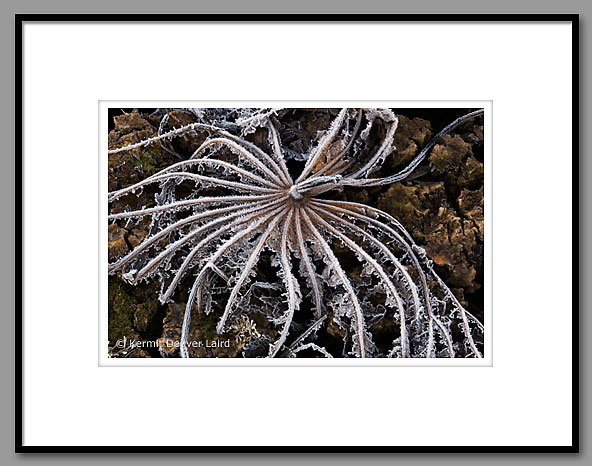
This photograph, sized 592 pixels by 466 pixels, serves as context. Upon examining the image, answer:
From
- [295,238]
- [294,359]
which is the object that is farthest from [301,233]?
[294,359]

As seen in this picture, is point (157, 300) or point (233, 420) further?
point (157, 300)

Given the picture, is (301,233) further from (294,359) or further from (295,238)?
(294,359)
